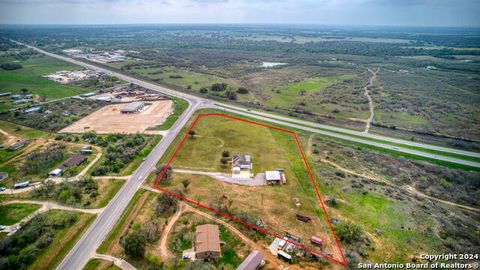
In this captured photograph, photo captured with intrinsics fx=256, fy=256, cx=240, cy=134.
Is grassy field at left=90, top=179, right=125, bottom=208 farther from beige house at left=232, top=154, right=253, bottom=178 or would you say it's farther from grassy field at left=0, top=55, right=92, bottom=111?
grassy field at left=0, top=55, right=92, bottom=111

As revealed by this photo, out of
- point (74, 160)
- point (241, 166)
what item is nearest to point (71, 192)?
point (74, 160)

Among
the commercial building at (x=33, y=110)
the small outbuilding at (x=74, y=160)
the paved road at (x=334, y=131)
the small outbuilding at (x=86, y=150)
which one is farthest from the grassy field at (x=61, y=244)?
the commercial building at (x=33, y=110)

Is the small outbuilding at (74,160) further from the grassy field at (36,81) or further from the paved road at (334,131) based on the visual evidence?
the grassy field at (36,81)

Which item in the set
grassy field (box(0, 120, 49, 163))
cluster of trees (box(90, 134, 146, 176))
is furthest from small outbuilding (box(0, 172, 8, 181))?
cluster of trees (box(90, 134, 146, 176))

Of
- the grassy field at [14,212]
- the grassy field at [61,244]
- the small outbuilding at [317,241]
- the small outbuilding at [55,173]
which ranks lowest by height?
the grassy field at [61,244]

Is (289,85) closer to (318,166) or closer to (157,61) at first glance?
(318,166)
